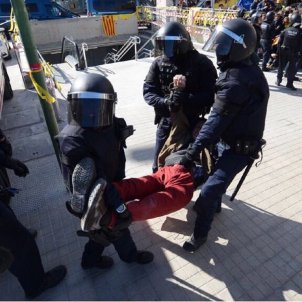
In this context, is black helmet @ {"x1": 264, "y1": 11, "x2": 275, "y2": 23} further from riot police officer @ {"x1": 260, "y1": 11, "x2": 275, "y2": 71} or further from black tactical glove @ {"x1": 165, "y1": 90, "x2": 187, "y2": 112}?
black tactical glove @ {"x1": 165, "y1": 90, "x2": 187, "y2": 112}

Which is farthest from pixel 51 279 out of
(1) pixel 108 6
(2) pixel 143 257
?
(1) pixel 108 6

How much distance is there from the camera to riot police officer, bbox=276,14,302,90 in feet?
22.5

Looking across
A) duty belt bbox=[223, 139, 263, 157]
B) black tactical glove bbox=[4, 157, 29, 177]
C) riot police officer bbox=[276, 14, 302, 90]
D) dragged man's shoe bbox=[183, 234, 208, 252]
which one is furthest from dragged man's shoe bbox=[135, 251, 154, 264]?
riot police officer bbox=[276, 14, 302, 90]

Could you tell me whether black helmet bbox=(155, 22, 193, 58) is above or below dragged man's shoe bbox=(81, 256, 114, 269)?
above

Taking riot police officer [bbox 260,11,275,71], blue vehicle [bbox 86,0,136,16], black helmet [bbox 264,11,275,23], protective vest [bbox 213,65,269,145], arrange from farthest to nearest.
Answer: blue vehicle [bbox 86,0,136,16] < black helmet [bbox 264,11,275,23] < riot police officer [bbox 260,11,275,71] < protective vest [bbox 213,65,269,145]

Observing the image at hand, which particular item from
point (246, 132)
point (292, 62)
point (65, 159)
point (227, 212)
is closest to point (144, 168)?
point (227, 212)

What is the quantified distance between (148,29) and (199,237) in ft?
63.9

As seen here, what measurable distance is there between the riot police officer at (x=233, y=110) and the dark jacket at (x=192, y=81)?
0.30m

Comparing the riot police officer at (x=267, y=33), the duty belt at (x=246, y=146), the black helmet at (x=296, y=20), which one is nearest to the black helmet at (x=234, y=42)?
the duty belt at (x=246, y=146)

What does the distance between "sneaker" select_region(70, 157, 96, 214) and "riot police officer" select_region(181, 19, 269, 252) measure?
0.85 metres

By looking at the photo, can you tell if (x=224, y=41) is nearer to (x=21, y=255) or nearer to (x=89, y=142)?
(x=89, y=142)

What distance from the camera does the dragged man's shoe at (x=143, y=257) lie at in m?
2.75

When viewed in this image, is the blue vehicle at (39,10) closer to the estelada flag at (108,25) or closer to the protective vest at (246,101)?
the estelada flag at (108,25)

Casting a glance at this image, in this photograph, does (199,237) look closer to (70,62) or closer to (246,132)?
(246,132)
